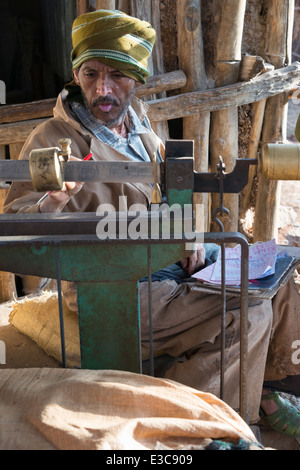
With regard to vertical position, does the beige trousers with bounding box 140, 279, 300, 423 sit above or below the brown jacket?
below

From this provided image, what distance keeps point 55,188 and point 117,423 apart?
24.0 inches

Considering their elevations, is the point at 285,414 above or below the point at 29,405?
below

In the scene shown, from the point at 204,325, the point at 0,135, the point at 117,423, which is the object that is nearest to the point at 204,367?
the point at 204,325

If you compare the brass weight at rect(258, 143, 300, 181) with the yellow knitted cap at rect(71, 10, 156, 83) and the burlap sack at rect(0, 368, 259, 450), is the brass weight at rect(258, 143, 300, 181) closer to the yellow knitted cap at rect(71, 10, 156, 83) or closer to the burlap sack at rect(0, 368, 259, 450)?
the burlap sack at rect(0, 368, 259, 450)

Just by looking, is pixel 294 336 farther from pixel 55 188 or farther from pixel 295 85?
pixel 295 85

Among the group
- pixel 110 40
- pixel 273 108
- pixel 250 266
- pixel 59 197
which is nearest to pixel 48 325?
pixel 59 197

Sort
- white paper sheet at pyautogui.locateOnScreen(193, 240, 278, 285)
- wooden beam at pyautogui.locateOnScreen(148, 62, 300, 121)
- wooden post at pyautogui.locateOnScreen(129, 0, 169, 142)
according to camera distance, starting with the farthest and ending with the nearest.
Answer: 1. wooden beam at pyautogui.locateOnScreen(148, 62, 300, 121)
2. wooden post at pyautogui.locateOnScreen(129, 0, 169, 142)
3. white paper sheet at pyautogui.locateOnScreen(193, 240, 278, 285)

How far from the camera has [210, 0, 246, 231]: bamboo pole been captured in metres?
3.71

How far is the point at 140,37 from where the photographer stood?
100 inches

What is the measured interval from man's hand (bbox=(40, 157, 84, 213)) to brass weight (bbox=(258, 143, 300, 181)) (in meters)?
0.59

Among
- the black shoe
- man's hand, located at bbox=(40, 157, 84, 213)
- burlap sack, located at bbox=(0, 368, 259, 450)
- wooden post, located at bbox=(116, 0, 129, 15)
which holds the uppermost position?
wooden post, located at bbox=(116, 0, 129, 15)

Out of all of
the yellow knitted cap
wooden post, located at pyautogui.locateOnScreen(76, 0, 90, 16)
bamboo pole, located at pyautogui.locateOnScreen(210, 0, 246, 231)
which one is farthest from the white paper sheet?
wooden post, located at pyautogui.locateOnScreen(76, 0, 90, 16)

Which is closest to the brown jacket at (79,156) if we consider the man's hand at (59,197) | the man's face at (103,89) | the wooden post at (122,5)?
the man's face at (103,89)
